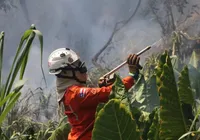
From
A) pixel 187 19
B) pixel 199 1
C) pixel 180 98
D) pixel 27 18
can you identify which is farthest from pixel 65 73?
pixel 27 18

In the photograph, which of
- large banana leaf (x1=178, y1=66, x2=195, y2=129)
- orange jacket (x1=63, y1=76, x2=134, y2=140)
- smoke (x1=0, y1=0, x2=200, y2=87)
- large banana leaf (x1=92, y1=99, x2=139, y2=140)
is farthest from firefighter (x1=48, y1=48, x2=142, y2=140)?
smoke (x1=0, y1=0, x2=200, y2=87)

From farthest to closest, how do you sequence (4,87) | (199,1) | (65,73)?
(199,1) < (65,73) < (4,87)

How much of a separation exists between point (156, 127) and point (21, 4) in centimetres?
1120

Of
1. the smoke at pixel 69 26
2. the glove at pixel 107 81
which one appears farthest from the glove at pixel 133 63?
the smoke at pixel 69 26

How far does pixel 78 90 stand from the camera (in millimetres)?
1292

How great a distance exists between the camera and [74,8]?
11289 mm

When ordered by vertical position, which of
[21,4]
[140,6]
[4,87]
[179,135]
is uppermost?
[21,4]

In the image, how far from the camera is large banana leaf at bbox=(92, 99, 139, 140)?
28.9 inches

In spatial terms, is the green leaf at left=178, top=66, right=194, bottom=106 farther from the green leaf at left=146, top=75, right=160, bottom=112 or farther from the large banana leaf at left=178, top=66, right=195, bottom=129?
the green leaf at left=146, top=75, right=160, bottom=112

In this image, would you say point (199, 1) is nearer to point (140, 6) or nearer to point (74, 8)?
point (140, 6)

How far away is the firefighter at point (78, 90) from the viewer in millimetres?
1256

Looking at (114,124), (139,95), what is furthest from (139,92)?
(114,124)

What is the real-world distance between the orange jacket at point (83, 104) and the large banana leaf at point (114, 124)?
0.48 m

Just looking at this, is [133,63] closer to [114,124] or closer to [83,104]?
[83,104]
